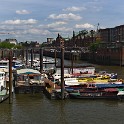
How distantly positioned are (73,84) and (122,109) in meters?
11.1

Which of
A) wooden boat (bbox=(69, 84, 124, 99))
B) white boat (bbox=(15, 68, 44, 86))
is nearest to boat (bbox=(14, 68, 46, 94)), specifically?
white boat (bbox=(15, 68, 44, 86))

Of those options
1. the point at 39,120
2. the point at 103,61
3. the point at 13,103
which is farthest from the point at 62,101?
the point at 103,61

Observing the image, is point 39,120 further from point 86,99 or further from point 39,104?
point 86,99

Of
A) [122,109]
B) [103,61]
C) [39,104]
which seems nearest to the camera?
[122,109]

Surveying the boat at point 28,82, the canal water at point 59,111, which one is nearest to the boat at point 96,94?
the canal water at point 59,111

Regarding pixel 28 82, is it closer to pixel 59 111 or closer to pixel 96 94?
pixel 96 94

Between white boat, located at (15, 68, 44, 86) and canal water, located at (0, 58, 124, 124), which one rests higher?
white boat, located at (15, 68, 44, 86)

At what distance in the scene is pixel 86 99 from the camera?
43.9 m

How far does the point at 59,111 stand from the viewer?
3806cm

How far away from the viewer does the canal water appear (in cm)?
3359

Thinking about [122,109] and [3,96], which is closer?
[122,109]

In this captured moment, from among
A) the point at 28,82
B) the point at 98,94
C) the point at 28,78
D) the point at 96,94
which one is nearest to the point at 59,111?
the point at 96,94

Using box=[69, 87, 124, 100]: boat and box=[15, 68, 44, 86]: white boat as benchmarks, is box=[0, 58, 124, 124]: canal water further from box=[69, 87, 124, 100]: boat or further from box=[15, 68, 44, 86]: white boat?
box=[15, 68, 44, 86]: white boat

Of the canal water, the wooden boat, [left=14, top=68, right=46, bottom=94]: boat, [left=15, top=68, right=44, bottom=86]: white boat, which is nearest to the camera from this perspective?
the canal water
